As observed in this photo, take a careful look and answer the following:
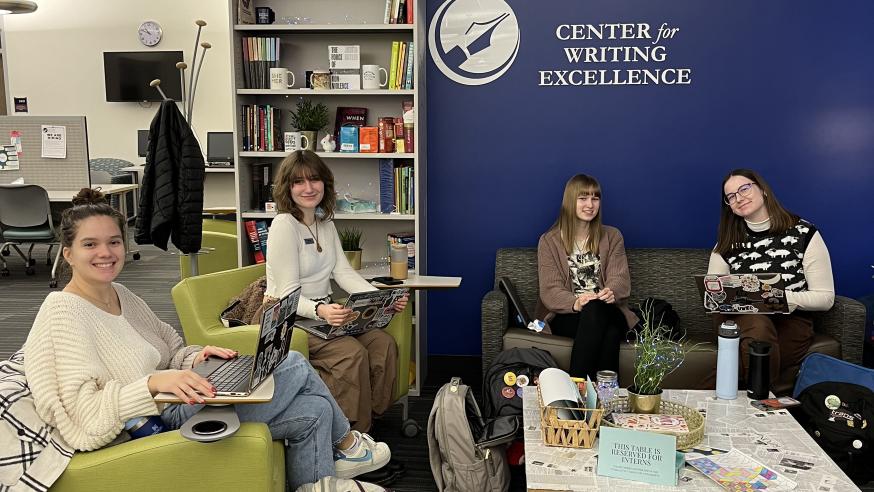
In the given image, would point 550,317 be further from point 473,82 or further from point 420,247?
point 473,82

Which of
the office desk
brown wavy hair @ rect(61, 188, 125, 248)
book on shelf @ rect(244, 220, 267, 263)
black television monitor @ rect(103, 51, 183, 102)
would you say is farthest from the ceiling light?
brown wavy hair @ rect(61, 188, 125, 248)

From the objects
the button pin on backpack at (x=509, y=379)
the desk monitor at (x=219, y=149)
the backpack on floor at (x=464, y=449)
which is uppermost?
the desk monitor at (x=219, y=149)

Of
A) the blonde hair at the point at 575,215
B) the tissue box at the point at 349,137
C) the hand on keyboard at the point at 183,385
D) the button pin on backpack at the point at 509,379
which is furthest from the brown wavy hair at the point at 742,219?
the hand on keyboard at the point at 183,385

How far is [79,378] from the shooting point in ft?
6.64

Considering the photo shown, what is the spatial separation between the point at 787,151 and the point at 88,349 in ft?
11.9

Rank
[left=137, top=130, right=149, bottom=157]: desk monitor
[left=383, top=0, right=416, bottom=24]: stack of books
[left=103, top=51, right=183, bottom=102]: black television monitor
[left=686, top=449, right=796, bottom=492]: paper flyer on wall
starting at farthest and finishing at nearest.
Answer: [left=137, top=130, right=149, bottom=157]: desk monitor < [left=103, top=51, right=183, bottom=102]: black television monitor < [left=383, top=0, right=416, bottom=24]: stack of books < [left=686, top=449, right=796, bottom=492]: paper flyer on wall

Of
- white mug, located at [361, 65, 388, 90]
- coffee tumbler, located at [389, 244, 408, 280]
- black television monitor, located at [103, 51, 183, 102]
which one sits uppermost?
black television monitor, located at [103, 51, 183, 102]

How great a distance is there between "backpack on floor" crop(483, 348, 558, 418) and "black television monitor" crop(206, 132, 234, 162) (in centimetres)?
736

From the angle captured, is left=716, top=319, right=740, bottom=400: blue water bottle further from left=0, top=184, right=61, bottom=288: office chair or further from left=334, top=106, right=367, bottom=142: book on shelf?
left=0, top=184, right=61, bottom=288: office chair

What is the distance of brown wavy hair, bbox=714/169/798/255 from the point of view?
11.8 feet

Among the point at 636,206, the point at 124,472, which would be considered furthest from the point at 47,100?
the point at 124,472

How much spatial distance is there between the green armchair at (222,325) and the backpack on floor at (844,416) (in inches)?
66.0

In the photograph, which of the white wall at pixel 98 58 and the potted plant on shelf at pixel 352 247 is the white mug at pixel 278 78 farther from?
the white wall at pixel 98 58

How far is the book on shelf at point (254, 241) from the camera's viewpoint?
419 cm
